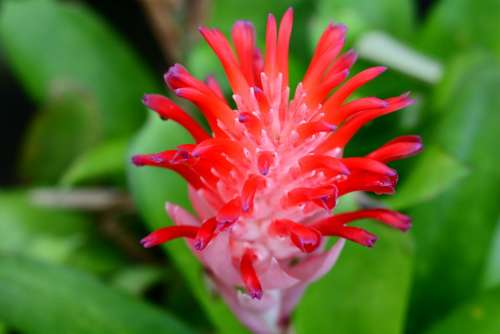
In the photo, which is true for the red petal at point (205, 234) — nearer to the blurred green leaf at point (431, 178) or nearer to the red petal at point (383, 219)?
the red petal at point (383, 219)

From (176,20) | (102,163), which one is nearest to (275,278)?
(102,163)

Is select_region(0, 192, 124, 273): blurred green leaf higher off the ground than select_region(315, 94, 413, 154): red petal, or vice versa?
select_region(315, 94, 413, 154): red petal

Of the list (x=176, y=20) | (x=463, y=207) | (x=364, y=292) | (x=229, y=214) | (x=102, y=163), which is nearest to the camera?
(x=229, y=214)

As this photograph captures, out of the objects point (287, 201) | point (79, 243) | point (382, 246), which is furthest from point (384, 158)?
point (79, 243)

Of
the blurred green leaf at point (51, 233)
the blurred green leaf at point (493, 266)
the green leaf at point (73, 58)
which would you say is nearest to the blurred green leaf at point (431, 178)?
the blurred green leaf at point (493, 266)

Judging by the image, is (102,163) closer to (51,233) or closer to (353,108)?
(51,233)

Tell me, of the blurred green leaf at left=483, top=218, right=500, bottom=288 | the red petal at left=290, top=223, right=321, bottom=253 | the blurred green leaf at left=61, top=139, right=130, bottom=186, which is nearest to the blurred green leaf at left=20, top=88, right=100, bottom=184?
the blurred green leaf at left=61, top=139, right=130, bottom=186

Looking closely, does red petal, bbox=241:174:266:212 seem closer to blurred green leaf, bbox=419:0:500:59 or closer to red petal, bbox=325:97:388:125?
red petal, bbox=325:97:388:125
